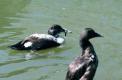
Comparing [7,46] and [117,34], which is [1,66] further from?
[117,34]

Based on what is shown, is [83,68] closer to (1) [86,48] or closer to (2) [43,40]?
(1) [86,48]

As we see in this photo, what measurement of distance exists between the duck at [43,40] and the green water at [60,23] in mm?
162

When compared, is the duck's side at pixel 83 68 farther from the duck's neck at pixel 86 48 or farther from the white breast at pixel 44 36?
the white breast at pixel 44 36

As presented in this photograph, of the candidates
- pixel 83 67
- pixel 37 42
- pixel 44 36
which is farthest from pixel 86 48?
pixel 44 36

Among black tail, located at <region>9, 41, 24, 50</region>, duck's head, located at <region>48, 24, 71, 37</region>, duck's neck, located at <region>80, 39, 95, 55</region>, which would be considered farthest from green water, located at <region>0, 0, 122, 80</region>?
duck's neck, located at <region>80, 39, 95, 55</region>

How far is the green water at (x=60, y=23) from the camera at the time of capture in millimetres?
12125

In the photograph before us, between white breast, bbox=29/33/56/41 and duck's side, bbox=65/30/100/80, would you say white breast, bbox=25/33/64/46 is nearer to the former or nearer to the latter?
white breast, bbox=29/33/56/41

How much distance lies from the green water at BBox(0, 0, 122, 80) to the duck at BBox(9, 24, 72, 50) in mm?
162

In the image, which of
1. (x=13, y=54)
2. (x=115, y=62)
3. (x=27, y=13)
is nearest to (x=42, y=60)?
(x=13, y=54)

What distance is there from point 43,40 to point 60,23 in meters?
1.67

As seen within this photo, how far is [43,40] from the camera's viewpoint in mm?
13945

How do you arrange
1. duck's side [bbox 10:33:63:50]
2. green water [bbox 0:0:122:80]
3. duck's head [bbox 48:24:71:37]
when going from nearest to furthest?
green water [bbox 0:0:122:80]
duck's side [bbox 10:33:63:50]
duck's head [bbox 48:24:71:37]

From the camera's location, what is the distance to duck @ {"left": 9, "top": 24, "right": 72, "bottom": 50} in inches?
535

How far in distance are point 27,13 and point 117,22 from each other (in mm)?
2617
